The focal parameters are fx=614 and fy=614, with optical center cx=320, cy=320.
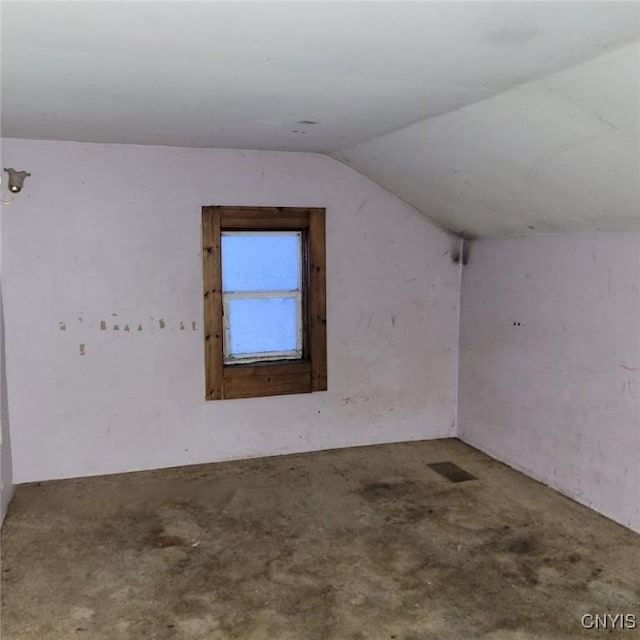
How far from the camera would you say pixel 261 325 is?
4328 millimetres

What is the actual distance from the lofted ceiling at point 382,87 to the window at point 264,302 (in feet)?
1.93

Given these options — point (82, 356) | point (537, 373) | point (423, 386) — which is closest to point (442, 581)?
point (537, 373)

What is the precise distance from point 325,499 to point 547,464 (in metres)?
1.37

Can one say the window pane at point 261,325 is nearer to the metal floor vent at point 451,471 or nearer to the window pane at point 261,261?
the window pane at point 261,261

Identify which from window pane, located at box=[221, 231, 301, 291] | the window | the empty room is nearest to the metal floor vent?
the empty room

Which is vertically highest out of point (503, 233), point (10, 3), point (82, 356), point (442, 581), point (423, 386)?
point (10, 3)

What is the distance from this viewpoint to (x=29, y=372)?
3.77 m

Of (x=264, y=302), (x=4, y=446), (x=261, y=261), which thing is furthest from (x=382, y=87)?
(x=4, y=446)

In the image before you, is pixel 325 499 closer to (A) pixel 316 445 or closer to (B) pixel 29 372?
(A) pixel 316 445

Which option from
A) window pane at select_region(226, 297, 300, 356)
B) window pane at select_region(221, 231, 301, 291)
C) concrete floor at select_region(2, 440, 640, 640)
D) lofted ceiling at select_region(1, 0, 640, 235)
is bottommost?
concrete floor at select_region(2, 440, 640, 640)

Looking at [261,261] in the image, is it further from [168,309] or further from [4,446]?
[4,446]

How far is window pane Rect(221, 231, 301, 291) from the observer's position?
4.20 m

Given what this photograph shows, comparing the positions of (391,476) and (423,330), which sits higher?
(423,330)

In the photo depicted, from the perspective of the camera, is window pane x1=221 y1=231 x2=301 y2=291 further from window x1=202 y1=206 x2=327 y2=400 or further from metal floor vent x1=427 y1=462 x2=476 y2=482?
metal floor vent x1=427 y1=462 x2=476 y2=482
